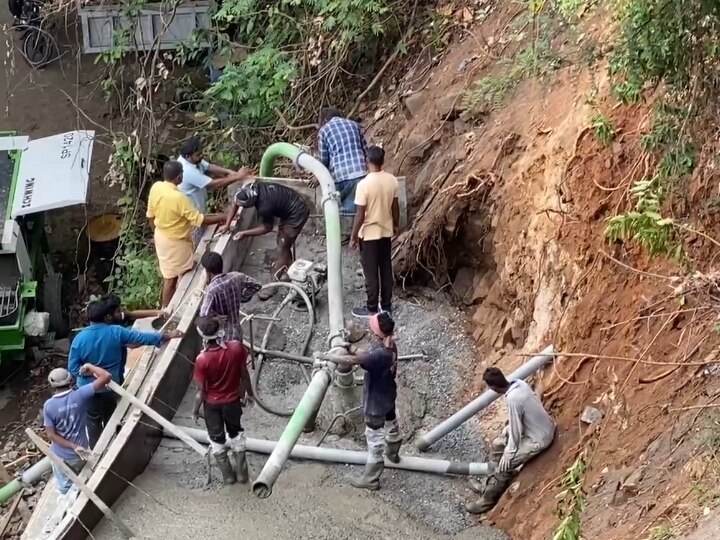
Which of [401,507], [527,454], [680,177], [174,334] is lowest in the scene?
[401,507]

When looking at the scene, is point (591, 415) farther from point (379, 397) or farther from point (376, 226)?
point (376, 226)

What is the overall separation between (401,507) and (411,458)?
0.45m

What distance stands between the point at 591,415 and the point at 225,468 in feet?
9.50

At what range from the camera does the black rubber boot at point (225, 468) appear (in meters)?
7.24

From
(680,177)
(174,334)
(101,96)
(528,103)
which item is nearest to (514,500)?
(680,177)

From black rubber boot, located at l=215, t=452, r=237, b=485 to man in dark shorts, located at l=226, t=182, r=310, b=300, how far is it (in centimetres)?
246

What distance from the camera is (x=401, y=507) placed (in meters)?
7.18

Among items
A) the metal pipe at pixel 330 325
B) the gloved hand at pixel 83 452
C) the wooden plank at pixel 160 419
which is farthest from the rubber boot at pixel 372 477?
the gloved hand at pixel 83 452

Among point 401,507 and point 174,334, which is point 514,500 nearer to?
point 401,507

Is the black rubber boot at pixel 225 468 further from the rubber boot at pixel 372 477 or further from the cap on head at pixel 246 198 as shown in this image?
the cap on head at pixel 246 198

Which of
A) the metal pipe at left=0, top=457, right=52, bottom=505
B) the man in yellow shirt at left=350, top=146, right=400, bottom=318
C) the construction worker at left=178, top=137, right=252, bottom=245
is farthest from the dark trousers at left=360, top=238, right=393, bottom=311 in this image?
the metal pipe at left=0, top=457, right=52, bottom=505

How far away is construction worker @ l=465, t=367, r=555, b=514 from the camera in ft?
22.1

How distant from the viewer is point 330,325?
8.32 meters

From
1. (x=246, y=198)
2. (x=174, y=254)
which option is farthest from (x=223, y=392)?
(x=246, y=198)
